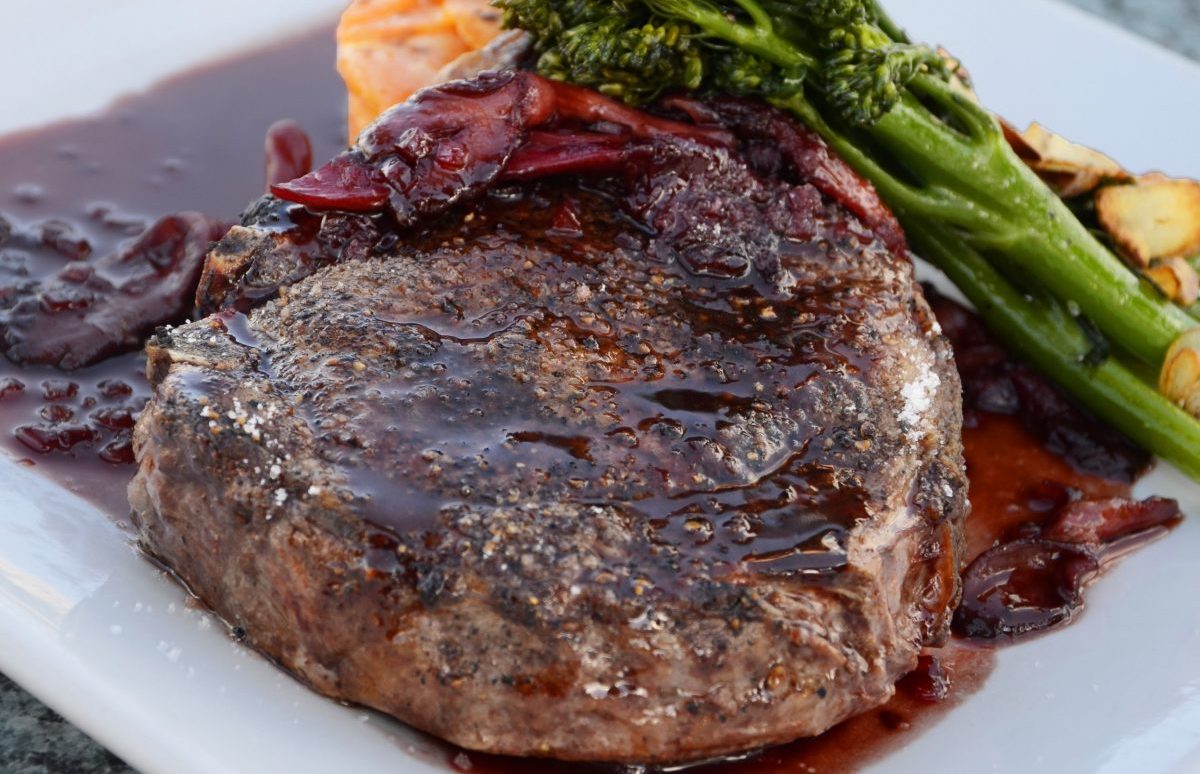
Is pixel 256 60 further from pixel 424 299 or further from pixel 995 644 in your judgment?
pixel 995 644

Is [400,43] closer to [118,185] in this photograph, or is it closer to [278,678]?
[118,185]

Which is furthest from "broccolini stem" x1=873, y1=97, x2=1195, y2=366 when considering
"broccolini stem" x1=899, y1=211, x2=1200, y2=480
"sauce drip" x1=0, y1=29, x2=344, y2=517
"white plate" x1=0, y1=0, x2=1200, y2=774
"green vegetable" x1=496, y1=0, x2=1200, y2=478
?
"sauce drip" x1=0, y1=29, x2=344, y2=517

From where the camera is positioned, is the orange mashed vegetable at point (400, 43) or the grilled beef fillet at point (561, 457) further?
the orange mashed vegetable at point (400, 43)

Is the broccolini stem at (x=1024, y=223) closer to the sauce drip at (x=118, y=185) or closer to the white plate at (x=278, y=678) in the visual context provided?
the white plate at (x=278, y=678)

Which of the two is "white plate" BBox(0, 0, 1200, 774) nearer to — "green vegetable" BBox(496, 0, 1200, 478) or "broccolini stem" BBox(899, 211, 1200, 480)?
"broccolini stem" BBox(899, 211, 1200, 480)

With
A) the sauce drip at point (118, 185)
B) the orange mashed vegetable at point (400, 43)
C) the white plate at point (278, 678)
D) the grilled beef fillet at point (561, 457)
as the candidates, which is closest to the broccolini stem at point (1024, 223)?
the white plate at point (278, 678)

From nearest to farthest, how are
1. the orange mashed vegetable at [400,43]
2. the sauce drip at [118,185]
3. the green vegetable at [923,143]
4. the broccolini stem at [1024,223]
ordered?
the sauce drip at [118,185] → the green vegetable at [923,143] → the broccolini stem at [1024,223] → the orange mashed vegetable at [400,43]
